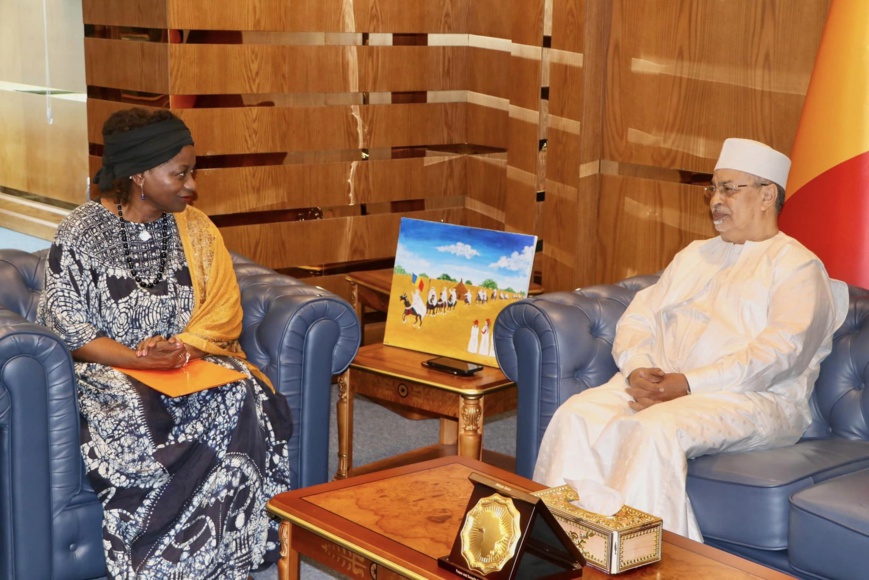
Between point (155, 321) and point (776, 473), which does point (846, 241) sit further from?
point (155, 321)

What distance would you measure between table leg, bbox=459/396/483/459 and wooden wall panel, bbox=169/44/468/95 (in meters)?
2.28

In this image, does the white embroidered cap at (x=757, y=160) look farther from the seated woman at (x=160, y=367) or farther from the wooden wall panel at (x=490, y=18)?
the wooden wall panel at (x=490, y=18)

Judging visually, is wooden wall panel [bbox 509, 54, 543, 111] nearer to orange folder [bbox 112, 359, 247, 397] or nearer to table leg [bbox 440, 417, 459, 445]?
table leg [bbox 440, 417, 459, 445]

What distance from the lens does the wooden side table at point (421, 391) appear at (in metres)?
3.74

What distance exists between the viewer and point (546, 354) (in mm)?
3615

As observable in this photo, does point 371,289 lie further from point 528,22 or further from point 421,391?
point 528,22

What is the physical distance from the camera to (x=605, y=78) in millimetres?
5285

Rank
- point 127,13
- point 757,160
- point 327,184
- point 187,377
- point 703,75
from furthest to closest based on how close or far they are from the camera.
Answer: point 327,184 < point 127,13 < point 703,75 < point 757,160 < point 187,377

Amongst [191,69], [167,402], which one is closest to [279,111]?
[191,69]

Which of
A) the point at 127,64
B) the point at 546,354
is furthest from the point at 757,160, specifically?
the point at 127,64

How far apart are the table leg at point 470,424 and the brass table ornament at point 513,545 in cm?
134

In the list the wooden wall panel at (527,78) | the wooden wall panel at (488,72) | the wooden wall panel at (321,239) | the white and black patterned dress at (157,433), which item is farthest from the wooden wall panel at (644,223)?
the white and black patterned dress at (157,433)

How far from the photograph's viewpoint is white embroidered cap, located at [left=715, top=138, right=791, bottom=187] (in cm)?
358

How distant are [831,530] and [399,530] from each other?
1150 mm
